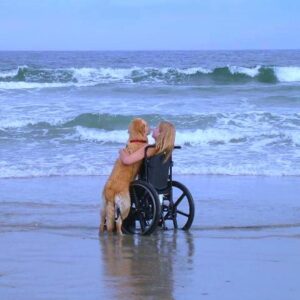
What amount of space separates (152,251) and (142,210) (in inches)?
34.9

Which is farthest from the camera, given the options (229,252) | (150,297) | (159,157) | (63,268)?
(159,157)

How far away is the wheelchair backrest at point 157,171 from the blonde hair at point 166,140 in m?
0.05

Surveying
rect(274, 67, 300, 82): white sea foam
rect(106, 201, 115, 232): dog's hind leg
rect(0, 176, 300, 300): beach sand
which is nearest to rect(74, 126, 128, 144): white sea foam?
rect(0, 176, 300, 300): beach sand

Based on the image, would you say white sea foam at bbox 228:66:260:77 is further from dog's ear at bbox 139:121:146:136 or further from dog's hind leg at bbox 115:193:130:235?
dog's hind leg at bbox 115:193:130:235

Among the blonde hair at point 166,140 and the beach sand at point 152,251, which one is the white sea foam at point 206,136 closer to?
the beach sand at point 152,251

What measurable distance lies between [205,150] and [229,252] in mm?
7801

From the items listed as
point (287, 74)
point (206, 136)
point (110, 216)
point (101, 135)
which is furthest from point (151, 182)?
point (287, 74)

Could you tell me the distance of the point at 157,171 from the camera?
6.59 m

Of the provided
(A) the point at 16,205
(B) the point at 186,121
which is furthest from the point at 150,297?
(B) the point at 186,121

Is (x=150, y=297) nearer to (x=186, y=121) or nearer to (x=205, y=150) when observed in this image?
(x=205, y=150)

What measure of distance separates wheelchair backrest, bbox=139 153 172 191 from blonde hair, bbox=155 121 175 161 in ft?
0.18

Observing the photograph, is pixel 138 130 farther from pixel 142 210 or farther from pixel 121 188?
pixel 142 210

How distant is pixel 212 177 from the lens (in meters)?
10.6

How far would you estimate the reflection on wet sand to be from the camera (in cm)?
446
